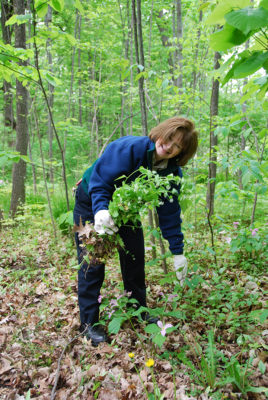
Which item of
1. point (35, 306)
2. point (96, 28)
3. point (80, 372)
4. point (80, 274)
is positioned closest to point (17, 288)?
point (35, 306)

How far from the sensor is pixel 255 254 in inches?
114

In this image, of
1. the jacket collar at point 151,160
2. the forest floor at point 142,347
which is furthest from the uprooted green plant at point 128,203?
the forest floor at point 142,347

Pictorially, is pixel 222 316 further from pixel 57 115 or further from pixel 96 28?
pixel 57 115

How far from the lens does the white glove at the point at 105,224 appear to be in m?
1.61

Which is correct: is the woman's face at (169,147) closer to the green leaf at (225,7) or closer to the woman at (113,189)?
the woman at (113,189)

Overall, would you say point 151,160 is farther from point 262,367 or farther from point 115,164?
point 262,367

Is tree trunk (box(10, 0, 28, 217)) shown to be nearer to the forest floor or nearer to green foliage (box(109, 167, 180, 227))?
the forest floor

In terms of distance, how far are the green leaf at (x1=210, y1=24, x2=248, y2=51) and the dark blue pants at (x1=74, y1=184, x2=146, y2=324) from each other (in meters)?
1.43

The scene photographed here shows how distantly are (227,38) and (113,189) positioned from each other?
1245 mm

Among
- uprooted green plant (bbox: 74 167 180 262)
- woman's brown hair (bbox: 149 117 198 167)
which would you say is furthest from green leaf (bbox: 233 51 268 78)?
woman's brown hair (bbox: 149 117 198 167)

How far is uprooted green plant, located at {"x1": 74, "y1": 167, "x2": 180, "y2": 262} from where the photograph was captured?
146 cm

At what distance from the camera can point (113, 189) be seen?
1.92m

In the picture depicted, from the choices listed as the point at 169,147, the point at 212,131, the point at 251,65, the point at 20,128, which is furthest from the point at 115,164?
the point at 20,128

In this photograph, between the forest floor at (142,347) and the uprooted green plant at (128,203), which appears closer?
the uprooted green plant at (128,203)
